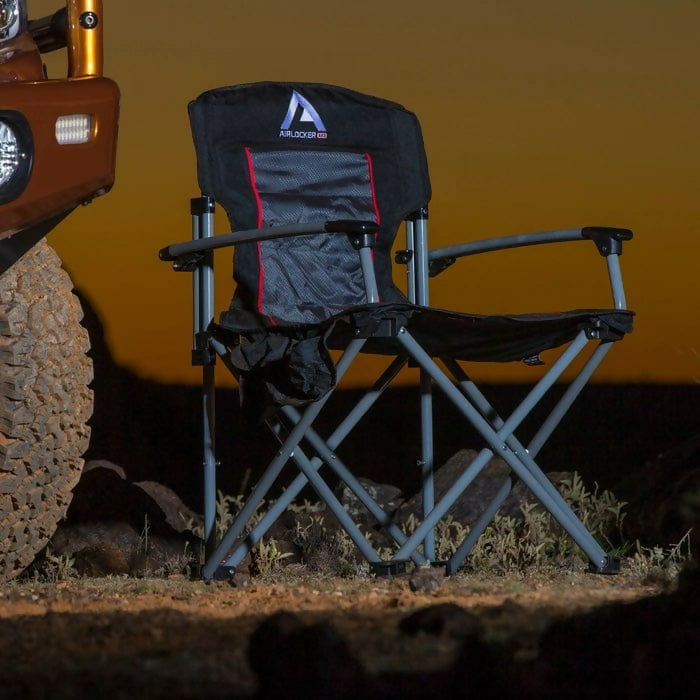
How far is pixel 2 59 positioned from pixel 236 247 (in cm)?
85

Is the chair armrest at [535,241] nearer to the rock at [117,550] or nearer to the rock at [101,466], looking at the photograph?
the rock at [117,550]

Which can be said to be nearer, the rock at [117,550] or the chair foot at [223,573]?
the chair foot at [223,573]

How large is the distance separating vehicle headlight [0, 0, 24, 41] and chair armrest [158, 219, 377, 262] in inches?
24.4

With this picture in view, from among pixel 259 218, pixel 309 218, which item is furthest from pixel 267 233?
pixel 309 218

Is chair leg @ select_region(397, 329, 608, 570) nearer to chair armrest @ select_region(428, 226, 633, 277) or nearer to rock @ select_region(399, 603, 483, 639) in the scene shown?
chair armrest @ select_region(428, 226, 633, 277)

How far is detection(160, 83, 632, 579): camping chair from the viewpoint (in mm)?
2717

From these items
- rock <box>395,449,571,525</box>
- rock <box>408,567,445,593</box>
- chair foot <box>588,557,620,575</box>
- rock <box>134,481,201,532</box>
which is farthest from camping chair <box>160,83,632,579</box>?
rock <box>134,481,201,532</box>

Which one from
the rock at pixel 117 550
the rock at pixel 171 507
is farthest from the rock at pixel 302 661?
the rock at pixel 171 507

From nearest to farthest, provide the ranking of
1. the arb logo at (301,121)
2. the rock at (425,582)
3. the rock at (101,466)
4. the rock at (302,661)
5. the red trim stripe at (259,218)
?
the rock at (302,661) → the rock at (425,582) → the red trim stripe at (259,218) → the arb logo at (301,121) → the rock at (101,466)

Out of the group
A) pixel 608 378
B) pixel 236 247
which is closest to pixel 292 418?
pixel 236 247

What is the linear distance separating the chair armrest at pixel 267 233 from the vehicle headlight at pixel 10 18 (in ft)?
2.03

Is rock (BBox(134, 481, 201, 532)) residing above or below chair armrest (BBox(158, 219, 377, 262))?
below

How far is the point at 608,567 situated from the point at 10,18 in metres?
1.61

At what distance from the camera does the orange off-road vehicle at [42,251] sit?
7.67 ft
